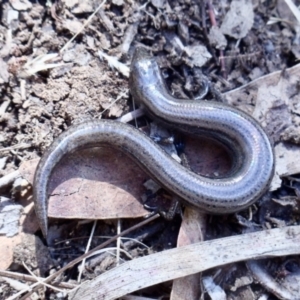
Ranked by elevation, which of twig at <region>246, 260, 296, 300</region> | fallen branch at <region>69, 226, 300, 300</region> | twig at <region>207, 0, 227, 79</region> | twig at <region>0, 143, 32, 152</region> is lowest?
twig at <region>246, 260, 296, 300</region>

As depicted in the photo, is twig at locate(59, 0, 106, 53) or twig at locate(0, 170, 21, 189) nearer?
twig at locate(0, 170, 21, 189)

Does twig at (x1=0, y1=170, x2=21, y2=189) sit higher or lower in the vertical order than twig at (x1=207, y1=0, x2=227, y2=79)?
lower

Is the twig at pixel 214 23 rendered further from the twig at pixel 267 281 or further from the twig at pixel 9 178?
the twig at pixel 9 178

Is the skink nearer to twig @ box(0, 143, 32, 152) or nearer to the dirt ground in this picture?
the dirt ground

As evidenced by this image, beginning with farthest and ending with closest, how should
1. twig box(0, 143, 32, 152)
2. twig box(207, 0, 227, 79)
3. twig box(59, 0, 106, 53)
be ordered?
twig box(207, 0, 227, 79) < twig box(59, 0, 106, 53) < twig box(0, 143, 32, 152)

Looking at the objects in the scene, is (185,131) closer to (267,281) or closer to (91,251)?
(91,251)

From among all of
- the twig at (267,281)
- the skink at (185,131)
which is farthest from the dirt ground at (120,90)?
the skink at (185,131)

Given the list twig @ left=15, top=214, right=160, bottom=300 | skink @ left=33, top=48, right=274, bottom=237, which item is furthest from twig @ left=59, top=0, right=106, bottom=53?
twig @ left=15, top=214, right=160, bottom=300

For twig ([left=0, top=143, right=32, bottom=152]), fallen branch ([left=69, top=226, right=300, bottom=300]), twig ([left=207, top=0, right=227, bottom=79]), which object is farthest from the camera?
twig ([left=207, top=0, right=227, bottom=79])
